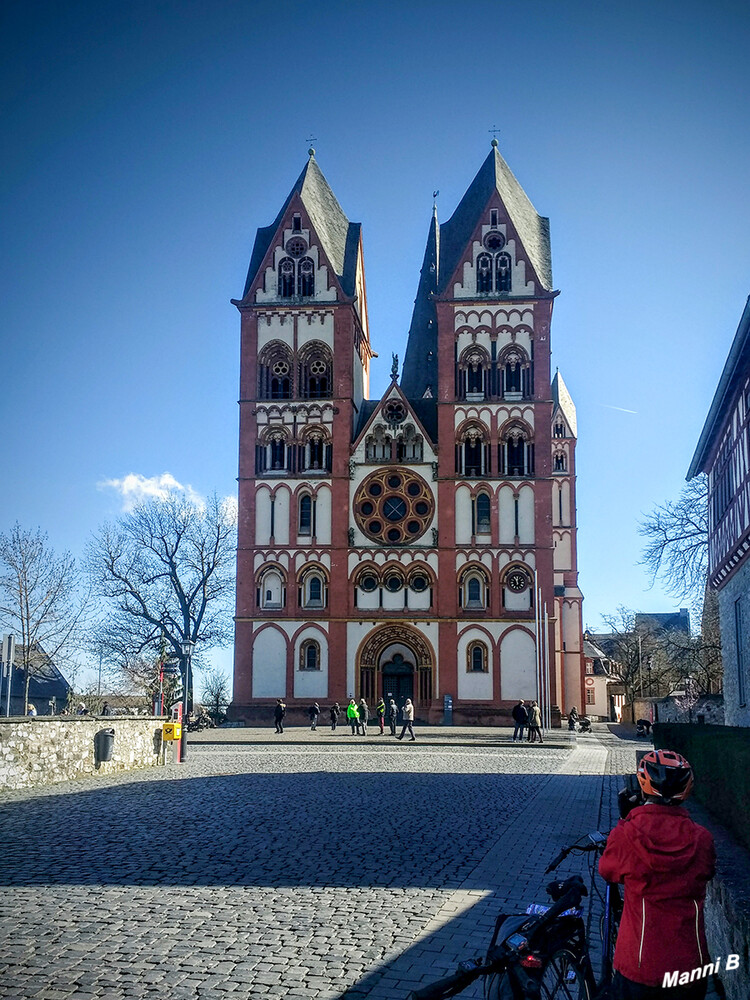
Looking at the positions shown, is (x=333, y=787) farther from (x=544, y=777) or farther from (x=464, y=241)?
(x=464, y=241)

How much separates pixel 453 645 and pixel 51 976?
4605 centimetres

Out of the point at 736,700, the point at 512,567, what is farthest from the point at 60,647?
the point at 736,700

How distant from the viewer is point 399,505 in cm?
5409

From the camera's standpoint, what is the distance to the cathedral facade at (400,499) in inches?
2064

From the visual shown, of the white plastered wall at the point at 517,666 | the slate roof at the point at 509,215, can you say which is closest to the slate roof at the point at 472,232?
the slate roof at the point at 509,215

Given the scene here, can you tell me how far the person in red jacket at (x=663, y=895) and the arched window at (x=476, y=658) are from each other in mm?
48286

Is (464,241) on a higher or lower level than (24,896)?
higher

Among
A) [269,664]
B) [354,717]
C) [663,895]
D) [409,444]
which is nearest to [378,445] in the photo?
[409,444]

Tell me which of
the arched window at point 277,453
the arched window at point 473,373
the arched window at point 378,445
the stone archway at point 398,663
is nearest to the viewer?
the stone archway at point 398,663

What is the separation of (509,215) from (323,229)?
10.3 meters

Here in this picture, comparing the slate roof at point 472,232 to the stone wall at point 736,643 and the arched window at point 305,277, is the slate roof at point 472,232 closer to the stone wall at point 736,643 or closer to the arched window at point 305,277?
the arched window at point 305,277

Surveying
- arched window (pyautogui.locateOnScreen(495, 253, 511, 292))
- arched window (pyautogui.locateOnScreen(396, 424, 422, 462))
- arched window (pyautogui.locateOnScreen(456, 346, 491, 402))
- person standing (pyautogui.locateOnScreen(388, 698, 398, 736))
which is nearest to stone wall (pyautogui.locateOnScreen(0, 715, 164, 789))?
person standing (pyautogui.locateOnScreen(388, 698, 398, 736))

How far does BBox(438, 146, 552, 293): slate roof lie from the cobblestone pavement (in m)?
40.5

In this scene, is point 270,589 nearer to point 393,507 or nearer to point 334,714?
point 393,507
